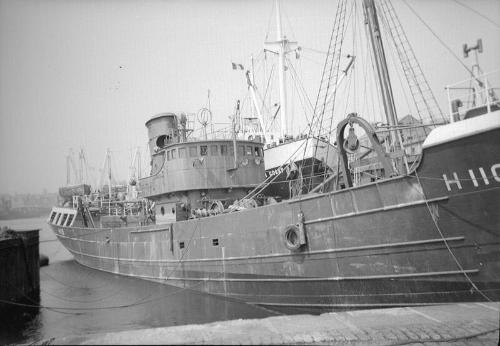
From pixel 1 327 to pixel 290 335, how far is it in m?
12.4

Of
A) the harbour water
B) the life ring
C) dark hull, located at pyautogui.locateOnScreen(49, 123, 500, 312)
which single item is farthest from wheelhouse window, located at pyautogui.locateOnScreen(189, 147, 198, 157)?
the life ring

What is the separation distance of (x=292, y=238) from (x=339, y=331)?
215 inches

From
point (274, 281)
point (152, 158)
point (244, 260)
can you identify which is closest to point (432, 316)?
point (274, 281)

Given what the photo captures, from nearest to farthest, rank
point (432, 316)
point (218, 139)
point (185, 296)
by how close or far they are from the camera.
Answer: point (432, 316) < point (185, 296) < point (218, 139)

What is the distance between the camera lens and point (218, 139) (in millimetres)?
15836

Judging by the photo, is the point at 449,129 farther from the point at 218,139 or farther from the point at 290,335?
the point at 218,139

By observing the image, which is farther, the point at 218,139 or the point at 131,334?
the point at 218,139

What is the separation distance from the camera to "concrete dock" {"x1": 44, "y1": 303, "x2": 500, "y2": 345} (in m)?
4.21

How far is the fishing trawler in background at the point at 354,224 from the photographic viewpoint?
711 centimetres

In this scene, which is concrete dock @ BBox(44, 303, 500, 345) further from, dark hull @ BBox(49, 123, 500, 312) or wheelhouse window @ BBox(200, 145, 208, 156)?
wheelhouse window @ BBox(200, 145, 208, 156)

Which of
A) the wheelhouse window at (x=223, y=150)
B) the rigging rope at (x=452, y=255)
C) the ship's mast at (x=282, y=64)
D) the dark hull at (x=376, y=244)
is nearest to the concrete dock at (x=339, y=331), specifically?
the rigging rope at (x=452, y=255)

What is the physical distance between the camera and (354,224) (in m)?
8.72

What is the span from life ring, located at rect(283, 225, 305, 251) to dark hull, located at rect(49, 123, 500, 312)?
0.17 metres

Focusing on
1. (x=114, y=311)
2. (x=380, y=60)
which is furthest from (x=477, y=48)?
(x=114, y=311)
